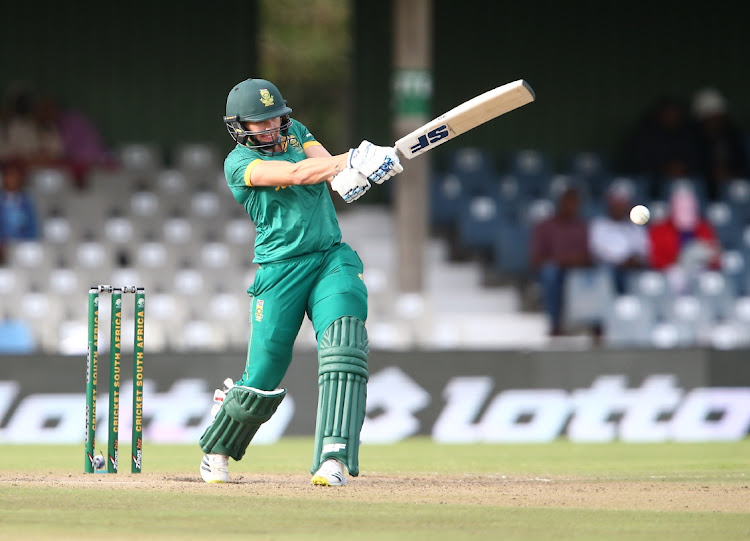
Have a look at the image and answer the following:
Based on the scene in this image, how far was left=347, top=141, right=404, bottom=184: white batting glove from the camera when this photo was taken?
518cm

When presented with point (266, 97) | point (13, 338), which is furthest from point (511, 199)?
point (266, 97)

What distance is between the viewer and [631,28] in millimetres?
15250

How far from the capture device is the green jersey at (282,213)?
5465 millimetres

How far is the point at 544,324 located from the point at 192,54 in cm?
521

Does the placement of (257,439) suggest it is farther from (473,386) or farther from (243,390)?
(243,390)

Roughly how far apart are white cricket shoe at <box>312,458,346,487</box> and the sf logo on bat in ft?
4.22

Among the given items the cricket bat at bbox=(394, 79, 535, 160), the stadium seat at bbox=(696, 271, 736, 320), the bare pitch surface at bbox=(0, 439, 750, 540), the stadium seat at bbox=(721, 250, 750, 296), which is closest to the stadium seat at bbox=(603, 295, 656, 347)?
the stadium seat at bbox=(696, 271, 736, 320)

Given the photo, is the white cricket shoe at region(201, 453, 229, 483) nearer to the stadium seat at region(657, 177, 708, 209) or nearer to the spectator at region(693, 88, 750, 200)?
the stadium seat at region(657, 177, 708, 209)

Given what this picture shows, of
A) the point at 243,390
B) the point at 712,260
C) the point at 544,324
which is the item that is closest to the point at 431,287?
the point at 544,324

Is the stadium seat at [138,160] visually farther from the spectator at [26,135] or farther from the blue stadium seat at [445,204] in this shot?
the blue stadium seat at [445,204]

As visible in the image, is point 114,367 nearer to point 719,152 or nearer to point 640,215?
point 640,215

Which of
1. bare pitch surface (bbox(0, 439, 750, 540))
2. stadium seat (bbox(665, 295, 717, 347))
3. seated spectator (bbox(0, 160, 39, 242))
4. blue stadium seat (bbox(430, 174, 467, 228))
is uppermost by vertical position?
blue stadium seat (bbox(430, 174, 467, 228))

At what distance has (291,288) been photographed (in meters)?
5.49

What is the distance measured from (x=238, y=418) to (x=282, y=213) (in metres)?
0.86
